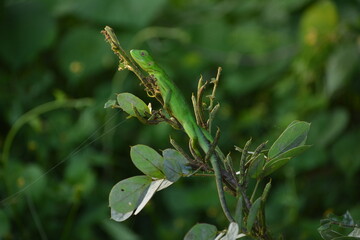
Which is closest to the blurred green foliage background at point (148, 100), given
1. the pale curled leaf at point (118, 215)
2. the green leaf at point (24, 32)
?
the green leaf at point (24, 32)

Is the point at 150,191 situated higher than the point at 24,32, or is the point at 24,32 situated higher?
the point at 24,32

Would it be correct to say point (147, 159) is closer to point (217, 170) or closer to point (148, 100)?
point (217, 170)

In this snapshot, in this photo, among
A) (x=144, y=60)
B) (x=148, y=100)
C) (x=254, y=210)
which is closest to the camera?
(x=254, y=210)

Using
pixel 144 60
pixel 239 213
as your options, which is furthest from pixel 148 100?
pixel 239 213

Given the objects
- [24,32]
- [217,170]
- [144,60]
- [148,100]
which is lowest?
[148,100]

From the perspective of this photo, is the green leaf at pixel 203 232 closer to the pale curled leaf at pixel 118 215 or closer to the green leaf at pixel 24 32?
the pale curled leaf at pixel 118 215

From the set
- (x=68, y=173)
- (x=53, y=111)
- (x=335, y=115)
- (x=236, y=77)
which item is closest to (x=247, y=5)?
(x=236, y=77)
